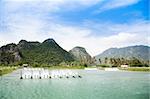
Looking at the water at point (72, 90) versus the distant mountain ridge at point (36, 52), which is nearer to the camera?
the water at point (72, 90)

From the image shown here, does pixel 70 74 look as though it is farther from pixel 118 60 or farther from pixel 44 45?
pixel 44 45

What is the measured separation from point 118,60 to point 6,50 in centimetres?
6634

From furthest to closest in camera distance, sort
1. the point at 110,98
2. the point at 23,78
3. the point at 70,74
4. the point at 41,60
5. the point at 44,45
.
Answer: the point at 44,45 → the point at 41,60 → the point at 70,74 → the point at 23,78 → the point at 110,98

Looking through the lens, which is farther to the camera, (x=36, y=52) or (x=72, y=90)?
(x=36, y=52)

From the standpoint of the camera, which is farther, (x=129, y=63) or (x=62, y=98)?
(x=129, y=63)

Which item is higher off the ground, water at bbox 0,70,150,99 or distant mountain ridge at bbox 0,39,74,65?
distant mountain ridge at bbox 0,39,74,65

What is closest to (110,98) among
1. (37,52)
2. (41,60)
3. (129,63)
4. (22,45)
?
(129,63)

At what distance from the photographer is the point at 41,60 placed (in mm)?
103812

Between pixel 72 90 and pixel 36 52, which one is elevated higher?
pixel 36 52

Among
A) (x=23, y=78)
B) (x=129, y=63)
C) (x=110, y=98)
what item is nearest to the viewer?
(x=110, y=98)

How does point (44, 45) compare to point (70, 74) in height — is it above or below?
above

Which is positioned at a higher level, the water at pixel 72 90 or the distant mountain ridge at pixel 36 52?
the distant mountain ridge at pixel 36 52

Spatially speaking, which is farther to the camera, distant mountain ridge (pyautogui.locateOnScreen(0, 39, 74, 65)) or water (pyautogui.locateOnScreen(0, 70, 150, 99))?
distant mountain ridge (pyautogui.locateOnScreen(0, 39, 74, 65))

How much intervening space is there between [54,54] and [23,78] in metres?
93.8
